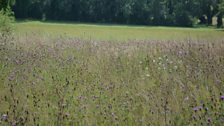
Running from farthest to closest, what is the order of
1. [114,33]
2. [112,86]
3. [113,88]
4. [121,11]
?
[121,11] < [114,33] < [112,86] < [113,88]

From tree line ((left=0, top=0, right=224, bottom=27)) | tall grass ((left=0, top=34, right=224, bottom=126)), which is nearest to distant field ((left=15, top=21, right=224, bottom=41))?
tall grass ((left=0, top=34, right=224, bottom=126))

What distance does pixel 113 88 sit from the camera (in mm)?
4809

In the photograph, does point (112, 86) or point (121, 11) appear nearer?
point (112, 86)

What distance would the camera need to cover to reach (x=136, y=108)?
13.2 feet

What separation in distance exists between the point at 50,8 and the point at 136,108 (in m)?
79.3

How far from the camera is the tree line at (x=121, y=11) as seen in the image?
76000 millimetres

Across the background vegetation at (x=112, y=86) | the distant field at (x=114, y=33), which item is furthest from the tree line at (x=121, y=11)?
the background vegetation at (x=112, y=86)

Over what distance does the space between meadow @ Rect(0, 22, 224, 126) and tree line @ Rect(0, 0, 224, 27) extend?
6967 centimetres

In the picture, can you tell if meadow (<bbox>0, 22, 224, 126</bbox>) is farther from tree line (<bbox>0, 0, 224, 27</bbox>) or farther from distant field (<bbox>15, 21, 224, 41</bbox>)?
tree line (<bbox>0, 0, 224, 27</bbox>)

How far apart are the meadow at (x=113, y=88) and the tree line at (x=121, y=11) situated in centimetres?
6967

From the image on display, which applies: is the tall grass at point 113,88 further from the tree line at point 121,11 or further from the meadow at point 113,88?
the tree line at point 121,11

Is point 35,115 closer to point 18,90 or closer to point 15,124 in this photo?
point 15,124

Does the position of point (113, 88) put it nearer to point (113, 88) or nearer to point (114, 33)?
point (113, 88)

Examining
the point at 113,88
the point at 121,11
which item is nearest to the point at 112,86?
the point at 113,88
